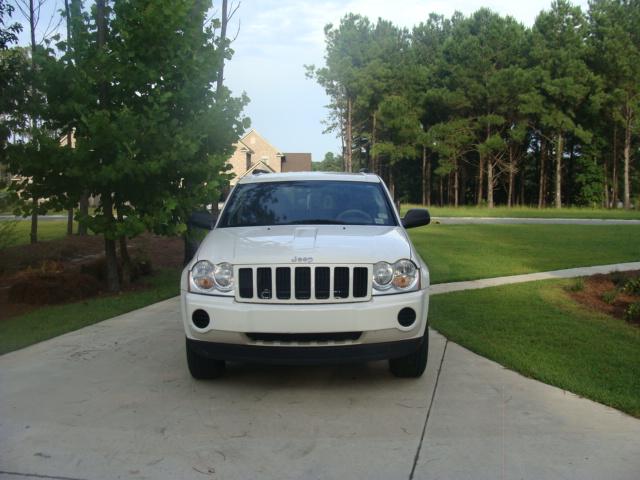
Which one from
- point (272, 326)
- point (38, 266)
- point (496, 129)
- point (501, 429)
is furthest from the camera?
point (496, 129)

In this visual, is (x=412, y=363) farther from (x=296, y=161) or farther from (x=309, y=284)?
(x=296, y=161)

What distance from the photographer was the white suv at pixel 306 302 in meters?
4.64

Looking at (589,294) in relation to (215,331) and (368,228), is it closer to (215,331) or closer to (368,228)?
(368,228)

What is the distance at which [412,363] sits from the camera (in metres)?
5.22

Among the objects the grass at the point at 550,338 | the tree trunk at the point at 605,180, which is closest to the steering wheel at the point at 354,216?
the grass at the point at 550,338

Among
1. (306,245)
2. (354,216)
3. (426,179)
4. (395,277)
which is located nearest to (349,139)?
(426,179)

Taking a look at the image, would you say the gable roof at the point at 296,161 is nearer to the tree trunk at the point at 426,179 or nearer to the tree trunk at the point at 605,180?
the tree trunk at the point at 426,179

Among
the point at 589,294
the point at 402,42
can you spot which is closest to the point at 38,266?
the point at 589,294

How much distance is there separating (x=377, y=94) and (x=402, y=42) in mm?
9387

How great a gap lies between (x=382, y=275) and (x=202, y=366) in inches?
65.7

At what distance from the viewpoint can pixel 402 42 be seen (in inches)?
2473

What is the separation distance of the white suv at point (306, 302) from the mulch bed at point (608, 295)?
12.6 feet

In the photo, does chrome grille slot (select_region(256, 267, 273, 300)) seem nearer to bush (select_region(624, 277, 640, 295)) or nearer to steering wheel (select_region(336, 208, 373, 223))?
steering wheel (select_region(336, 208, 373, 223))

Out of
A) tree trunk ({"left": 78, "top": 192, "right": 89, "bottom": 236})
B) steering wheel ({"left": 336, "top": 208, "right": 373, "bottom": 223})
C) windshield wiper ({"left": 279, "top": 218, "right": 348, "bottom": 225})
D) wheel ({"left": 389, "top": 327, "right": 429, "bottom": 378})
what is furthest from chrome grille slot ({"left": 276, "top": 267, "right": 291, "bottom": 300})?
tree trunk ({"left": 78, "top": 192, "right": 89, "bottom": 236})
